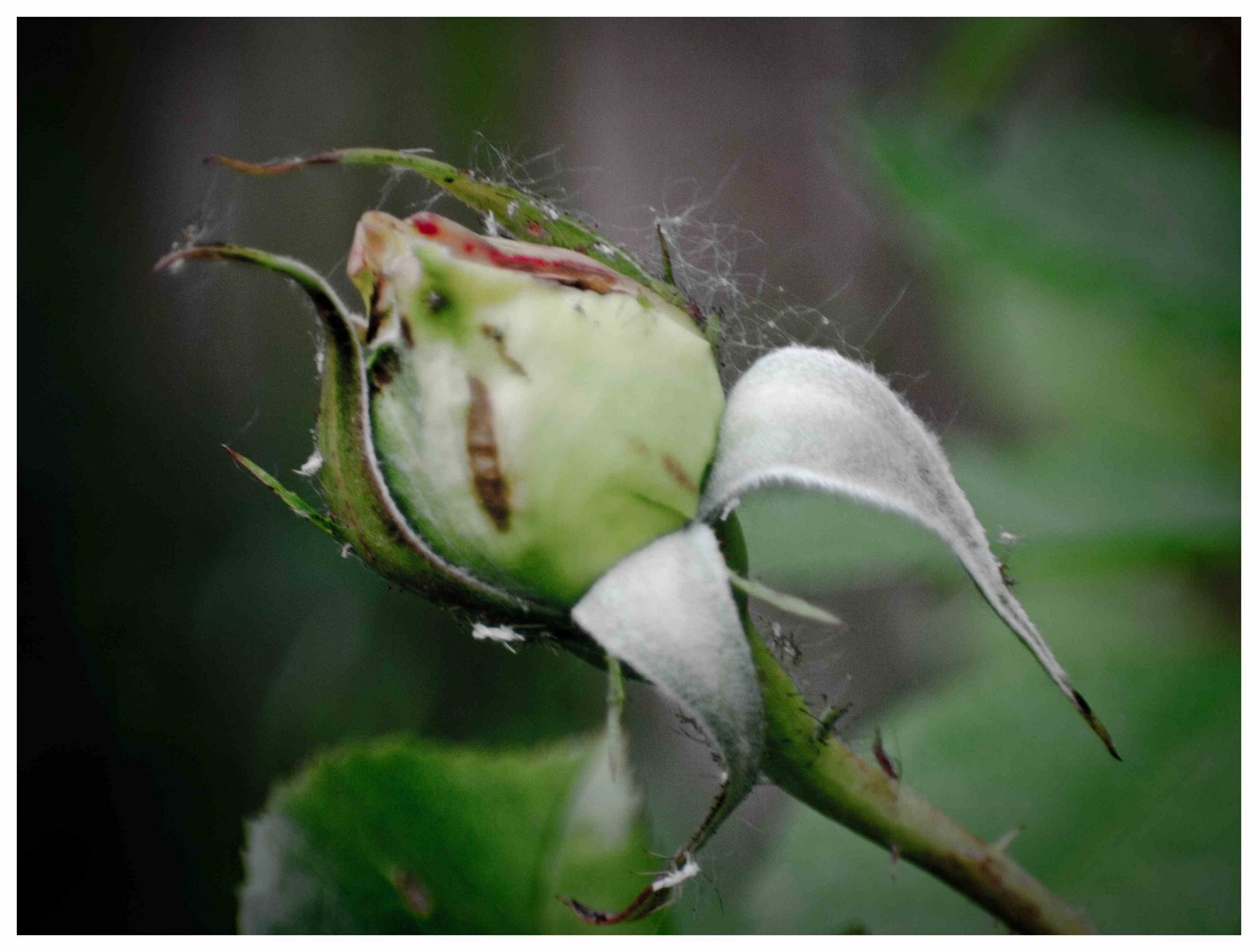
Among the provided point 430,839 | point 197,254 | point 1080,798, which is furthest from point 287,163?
point 1080,798

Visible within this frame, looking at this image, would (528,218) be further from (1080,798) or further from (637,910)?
(1080,798)

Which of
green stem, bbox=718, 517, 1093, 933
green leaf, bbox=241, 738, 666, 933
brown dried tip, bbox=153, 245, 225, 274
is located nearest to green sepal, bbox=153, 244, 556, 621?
brown dried tip, bbox=153, 245, 225, 274

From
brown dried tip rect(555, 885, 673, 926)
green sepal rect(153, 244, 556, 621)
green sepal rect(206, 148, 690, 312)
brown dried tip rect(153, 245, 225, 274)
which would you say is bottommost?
brown dried tip rect(555, 885, 673, 926)

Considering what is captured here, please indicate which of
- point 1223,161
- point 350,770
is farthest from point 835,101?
point 350,770

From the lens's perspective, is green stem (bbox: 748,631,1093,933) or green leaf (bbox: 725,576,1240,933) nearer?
green stem (bbox: 748,631,1093,933)

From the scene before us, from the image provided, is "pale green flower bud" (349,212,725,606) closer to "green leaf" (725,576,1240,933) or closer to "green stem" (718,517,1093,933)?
"green stem" (718,517,1093,933)

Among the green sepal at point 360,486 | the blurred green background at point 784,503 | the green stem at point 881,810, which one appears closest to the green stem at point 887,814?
the green stem at point 881,810
